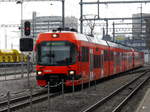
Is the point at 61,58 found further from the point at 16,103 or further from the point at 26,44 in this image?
the point at 26,44

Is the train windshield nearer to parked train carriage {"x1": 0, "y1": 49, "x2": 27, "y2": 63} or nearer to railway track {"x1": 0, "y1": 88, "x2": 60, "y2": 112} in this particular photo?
railway track {"x1": 0, "y1": 88, "x2": 60, "y2": 112}

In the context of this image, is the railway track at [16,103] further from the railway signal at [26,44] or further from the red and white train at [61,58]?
the railway signal at [26,44]

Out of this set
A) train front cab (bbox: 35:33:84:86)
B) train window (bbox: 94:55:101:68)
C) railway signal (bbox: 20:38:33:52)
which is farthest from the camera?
train window (bbox: 94:55:101:68)

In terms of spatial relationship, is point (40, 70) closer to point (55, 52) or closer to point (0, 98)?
point (55, 52)

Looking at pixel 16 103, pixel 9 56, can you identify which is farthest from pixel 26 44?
pixel 9 56

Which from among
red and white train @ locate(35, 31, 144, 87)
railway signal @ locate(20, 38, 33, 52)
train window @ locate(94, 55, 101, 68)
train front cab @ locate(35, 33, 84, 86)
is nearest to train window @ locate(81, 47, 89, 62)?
red and white train @ locate(35, 31, 144, 87)

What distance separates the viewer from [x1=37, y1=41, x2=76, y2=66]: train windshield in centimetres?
1969

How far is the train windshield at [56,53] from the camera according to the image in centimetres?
1969

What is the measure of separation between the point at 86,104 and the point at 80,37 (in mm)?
Answer: 6005

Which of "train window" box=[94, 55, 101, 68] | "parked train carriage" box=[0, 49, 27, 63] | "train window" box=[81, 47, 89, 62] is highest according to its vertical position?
"train window" box=[81, 47, 89, 62]

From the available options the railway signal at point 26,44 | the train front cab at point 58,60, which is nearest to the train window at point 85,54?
the train front cab at point 58,60

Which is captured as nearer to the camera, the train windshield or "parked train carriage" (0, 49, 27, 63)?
the train windshield

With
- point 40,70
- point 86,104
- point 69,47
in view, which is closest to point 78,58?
point 69,47

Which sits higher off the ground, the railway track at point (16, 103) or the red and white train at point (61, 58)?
the red and white train at point (61, 58)
